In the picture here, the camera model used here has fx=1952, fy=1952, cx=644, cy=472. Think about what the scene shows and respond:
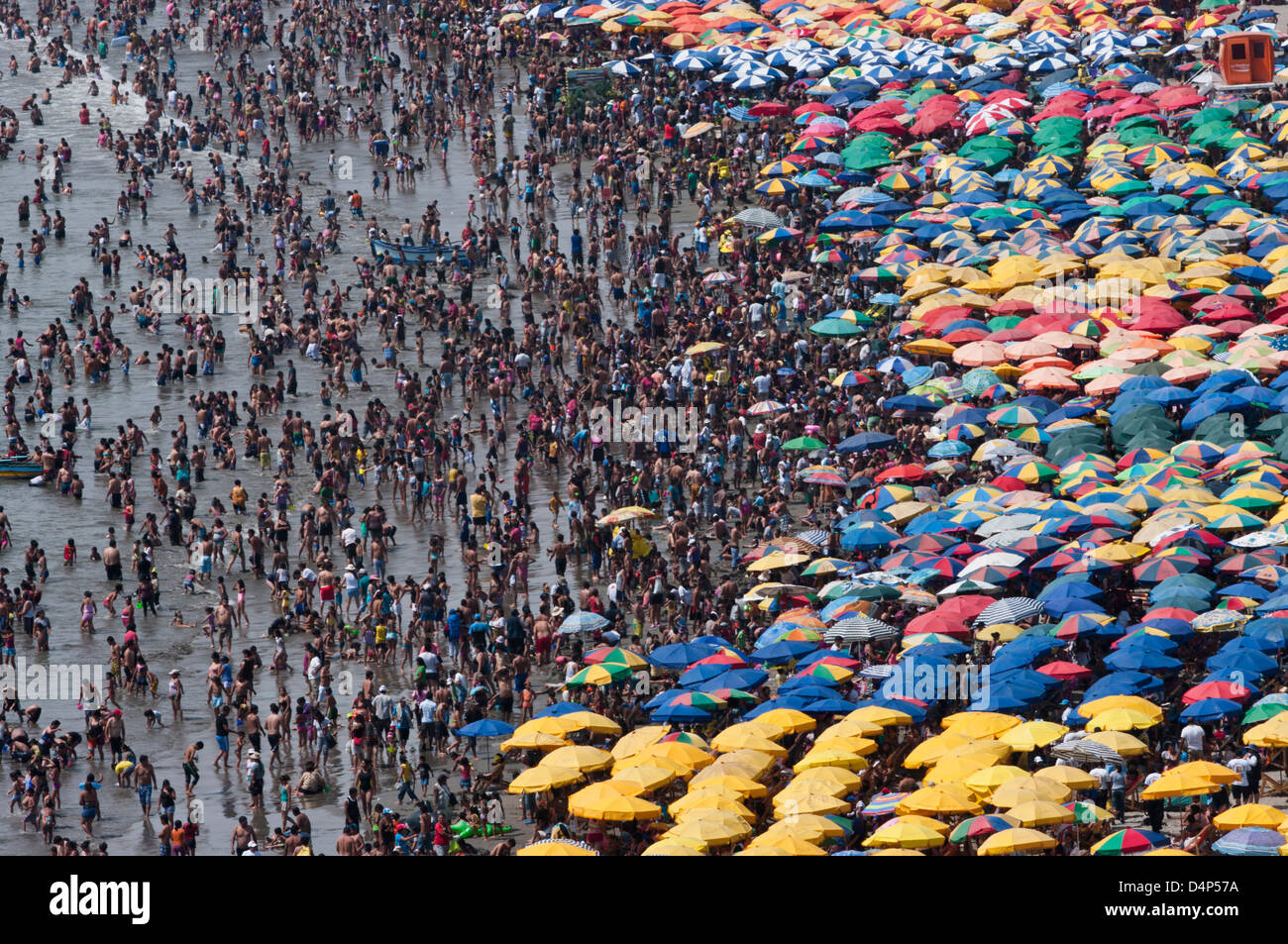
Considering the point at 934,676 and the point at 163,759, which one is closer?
the point at 934,676

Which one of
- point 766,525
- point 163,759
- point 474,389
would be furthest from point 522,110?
point 163,759

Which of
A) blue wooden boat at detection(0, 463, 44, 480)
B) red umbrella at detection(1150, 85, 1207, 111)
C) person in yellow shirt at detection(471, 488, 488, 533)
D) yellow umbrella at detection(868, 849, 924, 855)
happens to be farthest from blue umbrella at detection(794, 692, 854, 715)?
red umbrella at detection(1150, 85, 1207, 111)

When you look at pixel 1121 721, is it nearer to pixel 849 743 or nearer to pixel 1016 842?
pixel 849 743

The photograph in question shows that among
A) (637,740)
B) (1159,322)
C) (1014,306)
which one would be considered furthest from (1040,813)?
(1014,306)

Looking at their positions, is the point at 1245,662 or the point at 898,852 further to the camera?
the point at 1245,662

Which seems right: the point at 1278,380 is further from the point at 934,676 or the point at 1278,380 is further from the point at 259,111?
the point at 259,111

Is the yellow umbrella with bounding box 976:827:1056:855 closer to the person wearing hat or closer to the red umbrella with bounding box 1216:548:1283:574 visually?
the red umbrella with bounding box 1216:548:1283:574

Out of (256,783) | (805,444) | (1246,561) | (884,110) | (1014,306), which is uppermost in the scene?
(884,110)
